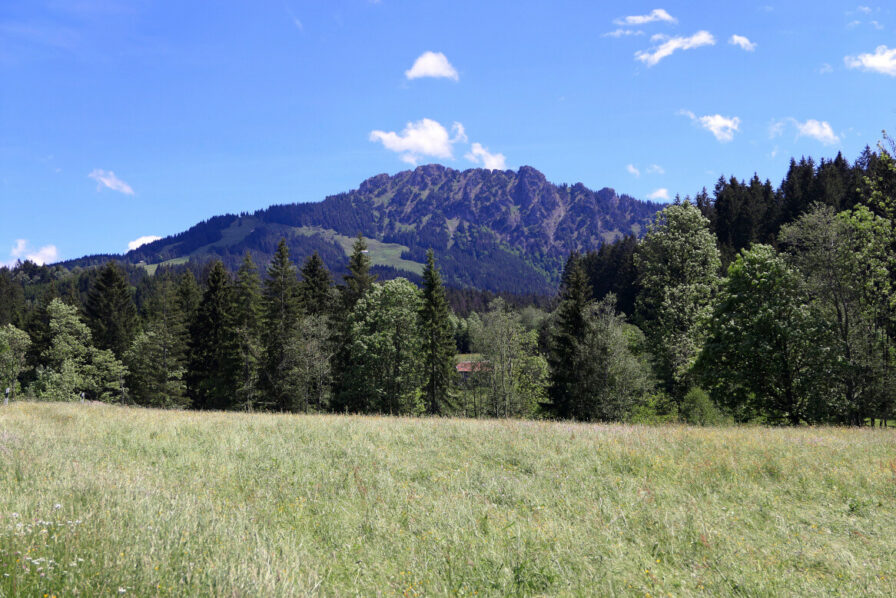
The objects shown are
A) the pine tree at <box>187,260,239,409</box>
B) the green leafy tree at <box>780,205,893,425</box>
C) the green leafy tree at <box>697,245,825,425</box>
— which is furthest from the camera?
the pine tree at <box>187,260,239,409</box>

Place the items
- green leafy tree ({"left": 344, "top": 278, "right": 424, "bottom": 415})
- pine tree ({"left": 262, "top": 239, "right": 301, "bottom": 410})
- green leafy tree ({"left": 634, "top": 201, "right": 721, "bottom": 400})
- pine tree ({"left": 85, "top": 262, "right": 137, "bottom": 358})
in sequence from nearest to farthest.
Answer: green leafy tree ({"left": 634, "top": 201, "right": 721, "bottom": 400})
green leafy tree ({"left": 344, "top": 278, "right": 424, "bottom": 415})
pine tree ({"left": 262, "top": 239, "right": 301, "bottom": 410})
pine tree ({"left": 85, "top": 262, "right": 137, "bottom": 358})

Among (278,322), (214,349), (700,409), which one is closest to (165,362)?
(214,349)

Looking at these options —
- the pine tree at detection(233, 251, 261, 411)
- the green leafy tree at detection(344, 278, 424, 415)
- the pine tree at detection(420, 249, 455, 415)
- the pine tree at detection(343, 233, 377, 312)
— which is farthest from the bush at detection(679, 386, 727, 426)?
the pine tree at detection(233, 251, 261, 411)

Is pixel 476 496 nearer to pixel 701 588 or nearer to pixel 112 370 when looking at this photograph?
pixel 701 588

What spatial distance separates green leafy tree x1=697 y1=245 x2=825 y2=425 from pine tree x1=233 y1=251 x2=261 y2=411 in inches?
1394

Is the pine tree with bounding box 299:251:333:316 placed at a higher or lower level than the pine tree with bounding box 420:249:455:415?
higher

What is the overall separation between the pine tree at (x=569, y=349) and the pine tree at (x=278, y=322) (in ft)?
75.3

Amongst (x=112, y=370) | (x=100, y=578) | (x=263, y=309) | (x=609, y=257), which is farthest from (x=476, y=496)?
(x=609, y=257)

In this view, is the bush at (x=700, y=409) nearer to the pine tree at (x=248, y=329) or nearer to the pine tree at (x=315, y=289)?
the pine tree at (x=315, y=289)

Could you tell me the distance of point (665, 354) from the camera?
35.0 metres

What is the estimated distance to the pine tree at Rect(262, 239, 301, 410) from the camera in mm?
42469

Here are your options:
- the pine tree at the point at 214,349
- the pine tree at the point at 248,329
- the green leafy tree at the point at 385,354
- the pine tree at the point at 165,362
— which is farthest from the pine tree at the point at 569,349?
the pine tree at the point at 165,362

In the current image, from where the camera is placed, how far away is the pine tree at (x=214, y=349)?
145ft

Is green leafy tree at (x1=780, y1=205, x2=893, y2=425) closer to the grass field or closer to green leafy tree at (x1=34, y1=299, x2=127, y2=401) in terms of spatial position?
the grass field
